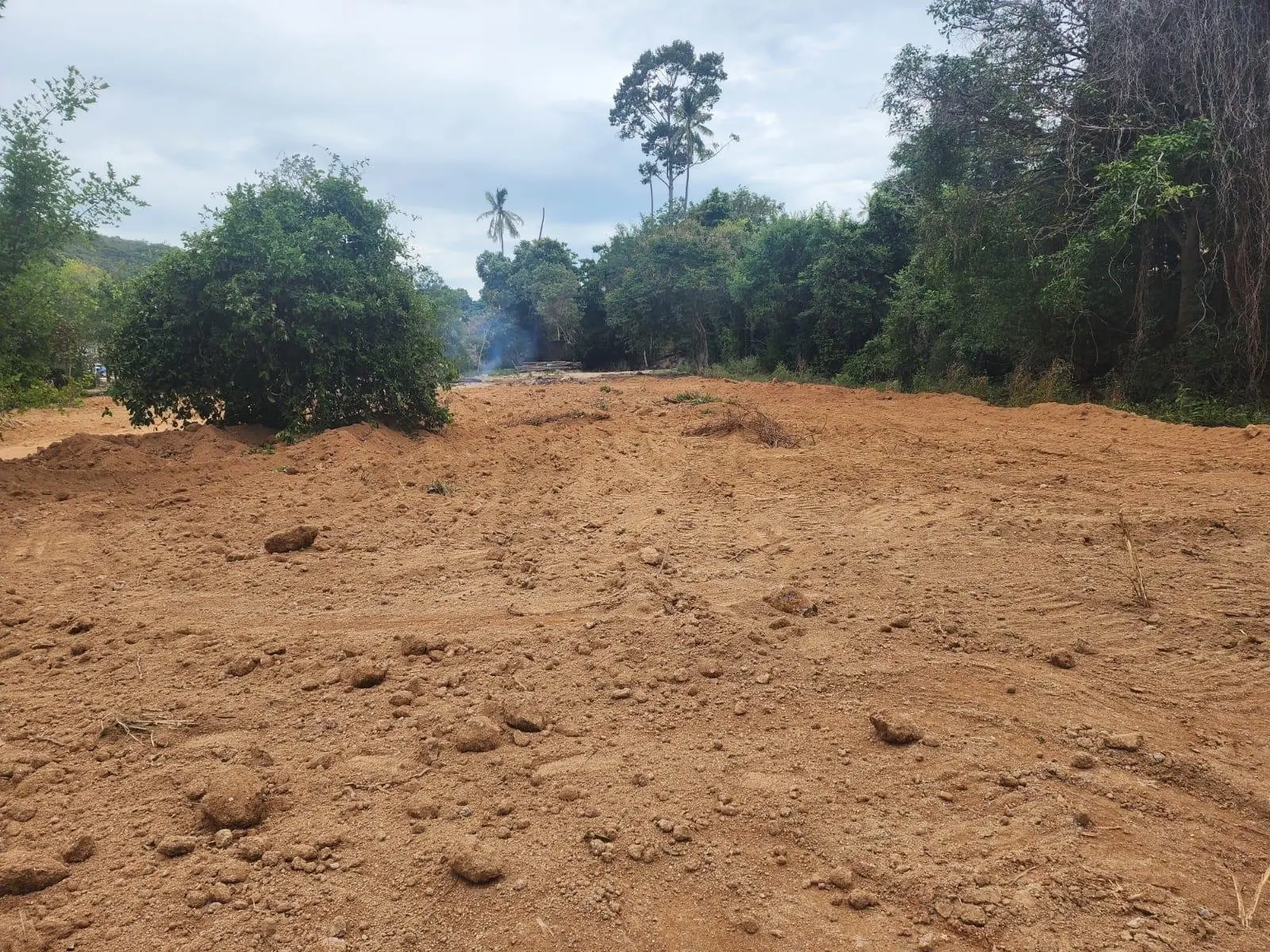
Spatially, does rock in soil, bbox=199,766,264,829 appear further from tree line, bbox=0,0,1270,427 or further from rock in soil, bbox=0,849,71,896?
tree line, bbox=0,0,1270,427

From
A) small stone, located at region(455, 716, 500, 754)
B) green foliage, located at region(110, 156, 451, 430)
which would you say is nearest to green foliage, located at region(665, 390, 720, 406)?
green foliage, located at region(110, 156, 451, 430)

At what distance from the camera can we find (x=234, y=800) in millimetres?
2125

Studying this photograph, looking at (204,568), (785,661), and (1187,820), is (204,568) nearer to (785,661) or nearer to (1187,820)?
(785,661)

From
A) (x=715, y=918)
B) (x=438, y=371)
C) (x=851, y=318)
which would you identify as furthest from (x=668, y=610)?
(x=851, y=318)

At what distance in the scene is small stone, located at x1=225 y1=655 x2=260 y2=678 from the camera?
297 cm

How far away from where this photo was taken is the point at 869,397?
40.5 ft

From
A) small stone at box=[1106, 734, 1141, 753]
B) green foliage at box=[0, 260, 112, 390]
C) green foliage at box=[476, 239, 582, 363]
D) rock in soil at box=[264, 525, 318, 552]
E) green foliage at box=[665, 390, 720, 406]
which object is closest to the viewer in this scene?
small stone at box=[1106, 734, 1141, 753]

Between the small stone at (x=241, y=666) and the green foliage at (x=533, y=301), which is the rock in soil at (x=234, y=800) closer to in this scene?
the small stone at (x=241, y=666)

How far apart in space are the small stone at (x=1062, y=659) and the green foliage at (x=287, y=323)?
7078mm

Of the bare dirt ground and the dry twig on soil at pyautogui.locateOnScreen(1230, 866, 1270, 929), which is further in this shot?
the bare dirt ground

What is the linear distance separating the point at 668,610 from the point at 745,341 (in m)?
23.1

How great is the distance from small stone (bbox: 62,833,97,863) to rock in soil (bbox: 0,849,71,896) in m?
0.03

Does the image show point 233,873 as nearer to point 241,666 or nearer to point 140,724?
point 140,724

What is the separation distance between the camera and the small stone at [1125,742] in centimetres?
230
